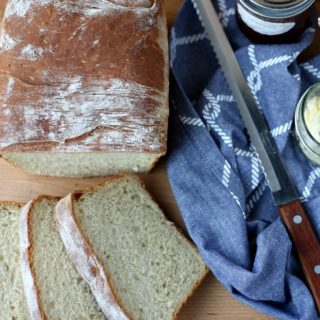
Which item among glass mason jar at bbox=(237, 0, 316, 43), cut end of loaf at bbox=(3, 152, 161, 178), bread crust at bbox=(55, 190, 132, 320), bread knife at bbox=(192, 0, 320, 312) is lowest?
bread crust at bbox=(55, 190, 132, 320)

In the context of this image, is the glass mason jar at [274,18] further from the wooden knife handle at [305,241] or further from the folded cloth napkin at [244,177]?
the wooden knife handle at [305,241]

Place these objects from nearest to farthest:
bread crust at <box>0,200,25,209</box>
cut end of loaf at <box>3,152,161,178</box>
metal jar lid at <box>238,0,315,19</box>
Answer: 1. metal jar lid at <box>238,0,315,19</box>
2. cut end of loaf at <box>3,152,161,178</box>
3. bread crust at <box>0,200,25,209</box>

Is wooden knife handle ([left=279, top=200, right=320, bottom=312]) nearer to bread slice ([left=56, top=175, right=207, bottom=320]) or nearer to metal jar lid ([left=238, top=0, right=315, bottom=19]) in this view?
bread slice ([left=56, top=175, right=207, bottom=320])

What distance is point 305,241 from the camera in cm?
254

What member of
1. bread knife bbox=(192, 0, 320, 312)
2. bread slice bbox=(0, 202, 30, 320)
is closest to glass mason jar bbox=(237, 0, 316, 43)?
bread knife bbox=(192, 0, 320, 312)

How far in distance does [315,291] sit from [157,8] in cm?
132

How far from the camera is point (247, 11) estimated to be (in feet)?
8.35

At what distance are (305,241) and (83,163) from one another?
0.98 meters

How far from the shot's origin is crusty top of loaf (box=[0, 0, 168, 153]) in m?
2.47

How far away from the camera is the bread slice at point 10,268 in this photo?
2576mm

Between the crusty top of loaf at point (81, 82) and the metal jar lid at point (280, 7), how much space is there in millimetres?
444

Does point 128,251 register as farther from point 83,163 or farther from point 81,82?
point 81,82

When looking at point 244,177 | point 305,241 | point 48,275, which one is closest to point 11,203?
point 48,275

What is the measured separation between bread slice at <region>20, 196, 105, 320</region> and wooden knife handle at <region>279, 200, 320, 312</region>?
86 centimetres
